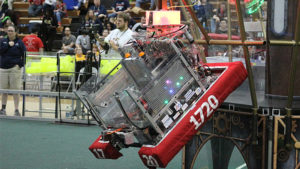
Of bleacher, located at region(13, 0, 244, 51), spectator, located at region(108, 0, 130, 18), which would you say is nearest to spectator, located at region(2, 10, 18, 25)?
bleacher, located at region(13, 0, 244, 51)

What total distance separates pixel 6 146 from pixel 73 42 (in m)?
7.42

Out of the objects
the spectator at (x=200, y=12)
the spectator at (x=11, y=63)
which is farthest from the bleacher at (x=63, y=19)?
the spectator at (x=200, y=12)

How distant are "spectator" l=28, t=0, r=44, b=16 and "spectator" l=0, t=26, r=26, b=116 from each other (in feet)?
26.1

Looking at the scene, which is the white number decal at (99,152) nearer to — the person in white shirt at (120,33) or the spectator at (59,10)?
the person in white shirt at (120,33)

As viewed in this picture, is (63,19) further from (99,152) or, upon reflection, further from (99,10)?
(99,152)

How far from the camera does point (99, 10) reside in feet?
60.9

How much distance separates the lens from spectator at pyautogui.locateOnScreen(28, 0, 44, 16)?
67.7 feet

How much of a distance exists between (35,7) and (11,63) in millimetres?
8356

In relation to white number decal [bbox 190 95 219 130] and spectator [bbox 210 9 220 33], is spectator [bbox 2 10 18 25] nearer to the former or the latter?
spectator [bbox 210 9 220 33]

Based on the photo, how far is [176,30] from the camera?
16.6ft

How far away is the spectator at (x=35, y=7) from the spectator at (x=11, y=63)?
7943 millimetres

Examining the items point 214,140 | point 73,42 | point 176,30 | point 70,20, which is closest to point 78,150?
point 214,140

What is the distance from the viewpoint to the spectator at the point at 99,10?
17873mm

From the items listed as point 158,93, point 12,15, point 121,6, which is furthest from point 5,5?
point 158,93
